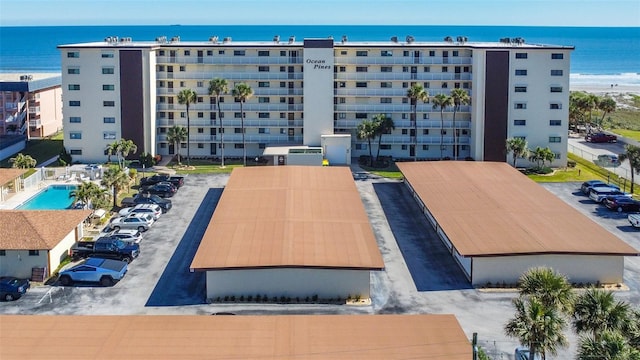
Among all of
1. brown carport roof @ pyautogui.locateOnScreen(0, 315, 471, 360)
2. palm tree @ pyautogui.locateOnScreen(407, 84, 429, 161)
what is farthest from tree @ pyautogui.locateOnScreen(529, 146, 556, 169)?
brown carport roof @ pyautogui.locateOnScreen(0, 315, 471, 360)

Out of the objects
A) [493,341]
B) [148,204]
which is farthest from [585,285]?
[148,204]

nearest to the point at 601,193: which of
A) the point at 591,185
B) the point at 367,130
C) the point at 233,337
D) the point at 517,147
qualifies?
the point at 591,185

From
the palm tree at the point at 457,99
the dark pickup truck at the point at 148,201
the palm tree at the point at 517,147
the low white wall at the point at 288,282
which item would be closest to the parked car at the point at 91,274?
the low white wall at the point at 288,282

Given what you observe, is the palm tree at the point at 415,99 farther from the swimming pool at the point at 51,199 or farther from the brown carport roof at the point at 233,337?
the brown carport roof at the point at 233,337

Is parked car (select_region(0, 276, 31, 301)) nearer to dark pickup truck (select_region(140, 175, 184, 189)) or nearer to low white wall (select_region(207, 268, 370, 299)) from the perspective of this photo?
low white wall (select_region(207, 268, 370, 299))

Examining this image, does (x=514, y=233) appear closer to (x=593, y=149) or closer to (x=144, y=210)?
(x=144, y=210)

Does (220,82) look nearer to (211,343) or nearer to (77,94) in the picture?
(77,94)

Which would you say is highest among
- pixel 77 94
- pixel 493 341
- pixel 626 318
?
pixel 77 94
